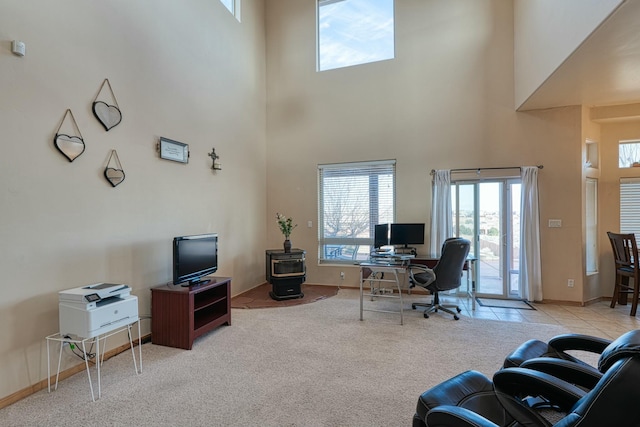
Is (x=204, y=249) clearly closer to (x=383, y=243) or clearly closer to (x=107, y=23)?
(x=107, y=23)

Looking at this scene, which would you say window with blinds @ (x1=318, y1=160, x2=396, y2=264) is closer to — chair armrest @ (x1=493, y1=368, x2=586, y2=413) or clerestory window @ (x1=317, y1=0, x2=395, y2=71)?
clerestory window @ (x1=317, y1=0, x2=395, y2=71)

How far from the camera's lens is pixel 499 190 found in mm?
4938

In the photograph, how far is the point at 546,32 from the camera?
362 cm

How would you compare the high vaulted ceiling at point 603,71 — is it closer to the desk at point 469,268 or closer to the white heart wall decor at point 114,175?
the desk at point 469,268

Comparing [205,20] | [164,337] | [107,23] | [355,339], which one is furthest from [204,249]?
[205,20]

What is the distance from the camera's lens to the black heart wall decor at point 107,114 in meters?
2.82

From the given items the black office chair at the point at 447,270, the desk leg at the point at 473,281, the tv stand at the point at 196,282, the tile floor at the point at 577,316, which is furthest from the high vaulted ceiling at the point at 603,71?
the tv stand at the point at 196,282

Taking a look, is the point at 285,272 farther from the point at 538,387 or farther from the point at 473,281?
the point at 538,387

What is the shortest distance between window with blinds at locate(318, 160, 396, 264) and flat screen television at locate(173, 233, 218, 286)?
2536mm

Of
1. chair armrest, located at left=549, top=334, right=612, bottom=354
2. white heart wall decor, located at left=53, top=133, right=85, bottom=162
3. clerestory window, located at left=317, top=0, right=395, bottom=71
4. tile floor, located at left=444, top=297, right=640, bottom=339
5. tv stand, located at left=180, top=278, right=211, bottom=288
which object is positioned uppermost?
clerestory window, located at left=317, top=0, right=395, bottom=71

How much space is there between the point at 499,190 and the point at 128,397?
5.50 meters

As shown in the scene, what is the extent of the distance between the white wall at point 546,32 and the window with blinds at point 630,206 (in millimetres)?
2145

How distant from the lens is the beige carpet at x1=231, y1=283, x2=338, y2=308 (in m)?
4.59

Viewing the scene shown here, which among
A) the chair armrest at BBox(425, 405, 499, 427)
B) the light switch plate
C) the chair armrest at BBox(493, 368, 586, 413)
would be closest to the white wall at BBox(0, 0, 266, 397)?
the light switch plate
